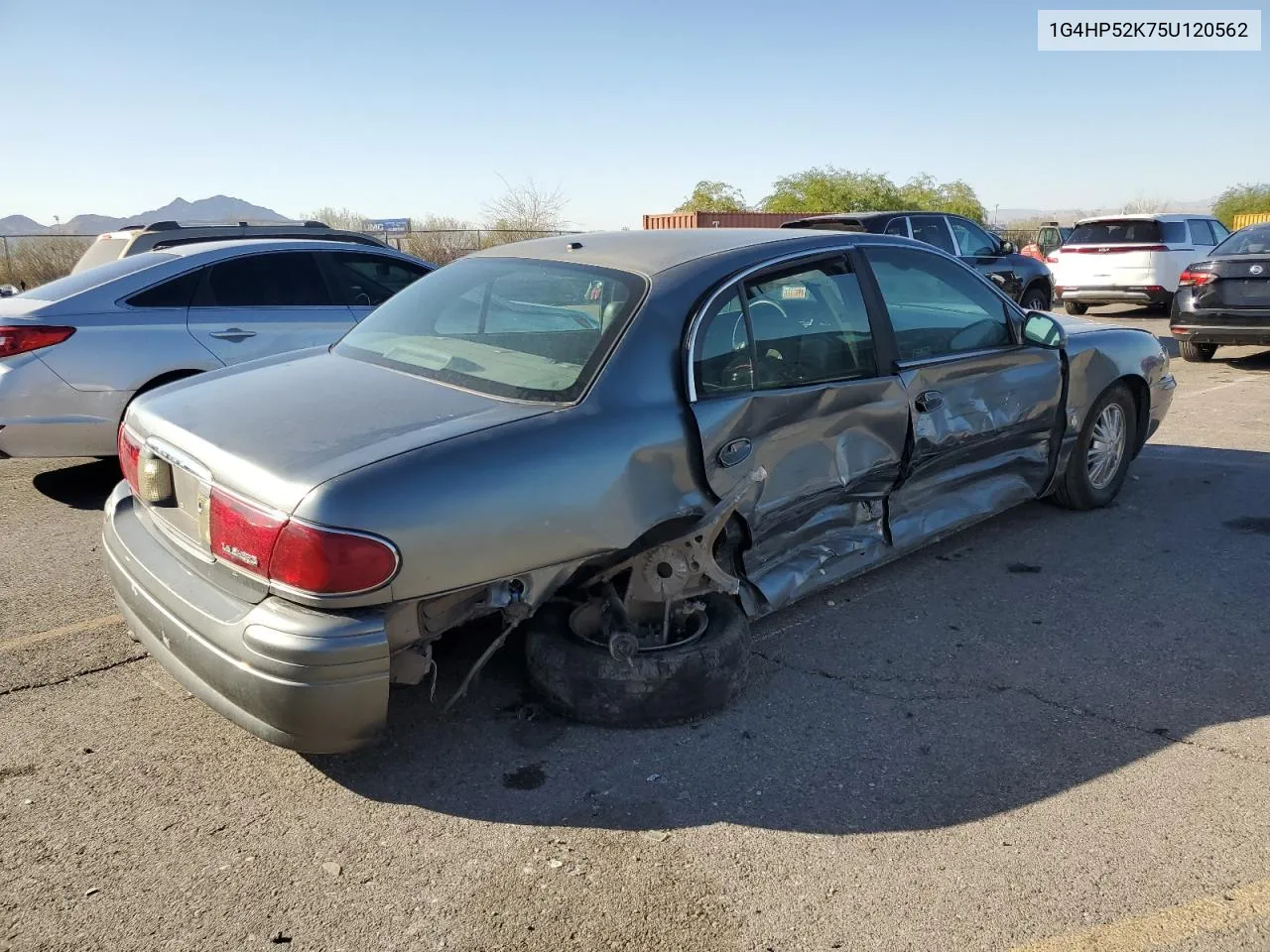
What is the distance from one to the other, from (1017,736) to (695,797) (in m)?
1.16

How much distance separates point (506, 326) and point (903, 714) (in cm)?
203

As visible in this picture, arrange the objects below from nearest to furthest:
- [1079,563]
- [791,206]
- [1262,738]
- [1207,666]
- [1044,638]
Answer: [1262,738]
[1207,666]
[1044,638]
[1079,563]
[791,206]

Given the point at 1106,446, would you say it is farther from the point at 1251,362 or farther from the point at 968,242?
the point at 968,242

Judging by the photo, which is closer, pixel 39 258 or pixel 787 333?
pixel 787 333

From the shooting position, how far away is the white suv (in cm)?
1573

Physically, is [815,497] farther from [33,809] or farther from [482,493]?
[33,809]

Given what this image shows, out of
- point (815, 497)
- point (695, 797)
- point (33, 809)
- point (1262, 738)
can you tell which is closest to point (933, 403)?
point (815, 497)

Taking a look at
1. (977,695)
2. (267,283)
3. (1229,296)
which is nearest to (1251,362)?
(1229,296)

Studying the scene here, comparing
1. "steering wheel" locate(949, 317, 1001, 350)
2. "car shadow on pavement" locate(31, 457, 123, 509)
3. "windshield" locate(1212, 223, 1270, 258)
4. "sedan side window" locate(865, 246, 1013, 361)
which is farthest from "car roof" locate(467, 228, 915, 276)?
"windshield" locate(1212, 223, 1270, 258)

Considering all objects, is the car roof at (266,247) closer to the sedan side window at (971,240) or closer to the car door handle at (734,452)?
the car door handle at (734,452)

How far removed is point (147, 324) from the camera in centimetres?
623

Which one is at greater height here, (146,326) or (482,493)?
(146,326)

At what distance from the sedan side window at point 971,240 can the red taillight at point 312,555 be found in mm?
12346

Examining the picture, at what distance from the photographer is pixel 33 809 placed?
3.01 metres
